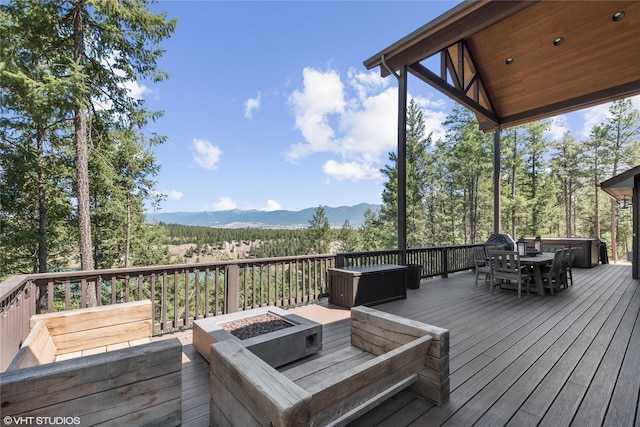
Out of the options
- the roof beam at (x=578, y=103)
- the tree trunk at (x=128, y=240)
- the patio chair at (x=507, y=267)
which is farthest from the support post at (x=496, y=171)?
the tree trunk at (x=128, y=240)

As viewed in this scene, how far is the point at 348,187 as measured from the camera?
151500 millimetres

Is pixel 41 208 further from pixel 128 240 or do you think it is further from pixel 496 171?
pixel 496 171

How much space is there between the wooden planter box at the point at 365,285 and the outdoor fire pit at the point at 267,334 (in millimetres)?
1511

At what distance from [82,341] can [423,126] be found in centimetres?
2074

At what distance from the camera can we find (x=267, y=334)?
7.67 feet

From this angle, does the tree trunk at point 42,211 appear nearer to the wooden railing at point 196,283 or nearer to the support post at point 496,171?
the wooden railing at point 196,283

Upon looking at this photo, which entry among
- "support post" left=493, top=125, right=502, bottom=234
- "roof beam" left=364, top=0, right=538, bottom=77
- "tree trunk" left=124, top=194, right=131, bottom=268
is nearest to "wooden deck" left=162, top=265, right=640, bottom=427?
"support post" left=493, top=125, right=502, bottom=234

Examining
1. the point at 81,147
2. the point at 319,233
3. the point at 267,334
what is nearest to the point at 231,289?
the point at 267,334

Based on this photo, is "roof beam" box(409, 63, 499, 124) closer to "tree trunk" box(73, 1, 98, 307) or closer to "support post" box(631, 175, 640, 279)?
"support post" box(631, 175, 640, 279)

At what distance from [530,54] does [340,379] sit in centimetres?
807

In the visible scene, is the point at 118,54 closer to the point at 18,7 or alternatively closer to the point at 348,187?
the point at 18,7

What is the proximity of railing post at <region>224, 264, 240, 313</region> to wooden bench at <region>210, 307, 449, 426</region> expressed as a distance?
6.42ft

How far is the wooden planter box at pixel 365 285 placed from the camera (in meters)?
4.16

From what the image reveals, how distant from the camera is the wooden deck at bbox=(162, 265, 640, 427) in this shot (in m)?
1.74
